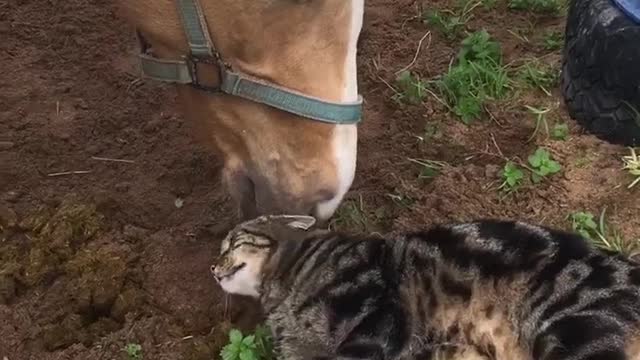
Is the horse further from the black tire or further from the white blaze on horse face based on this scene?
the black tire

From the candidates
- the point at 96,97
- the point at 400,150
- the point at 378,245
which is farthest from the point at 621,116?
the point at 96,97

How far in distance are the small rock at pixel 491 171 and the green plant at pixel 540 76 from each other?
1.44 ft

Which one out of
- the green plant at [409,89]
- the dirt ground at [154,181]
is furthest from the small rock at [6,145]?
the green plant at [409,89]

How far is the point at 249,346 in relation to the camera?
2.63 metres

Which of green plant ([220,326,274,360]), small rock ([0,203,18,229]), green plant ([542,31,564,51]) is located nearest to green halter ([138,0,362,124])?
green plant ([220,326,274,360])

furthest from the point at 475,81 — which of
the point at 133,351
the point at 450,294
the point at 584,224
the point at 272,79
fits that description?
the point at 133,351

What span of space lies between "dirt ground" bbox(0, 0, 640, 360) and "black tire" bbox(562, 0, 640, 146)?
0.07 m

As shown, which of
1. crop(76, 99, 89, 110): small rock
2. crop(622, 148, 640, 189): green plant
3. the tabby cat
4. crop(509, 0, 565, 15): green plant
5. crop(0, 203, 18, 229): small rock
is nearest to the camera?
the tabby cat

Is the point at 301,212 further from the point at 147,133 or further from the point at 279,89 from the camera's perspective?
the point at 147,133

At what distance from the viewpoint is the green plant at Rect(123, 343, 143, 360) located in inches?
108

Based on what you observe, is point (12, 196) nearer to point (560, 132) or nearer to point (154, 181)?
point (154, 181)

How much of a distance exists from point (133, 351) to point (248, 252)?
423 millimetres

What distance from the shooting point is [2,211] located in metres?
3.20

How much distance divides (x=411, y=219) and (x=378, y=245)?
21.4 inches
